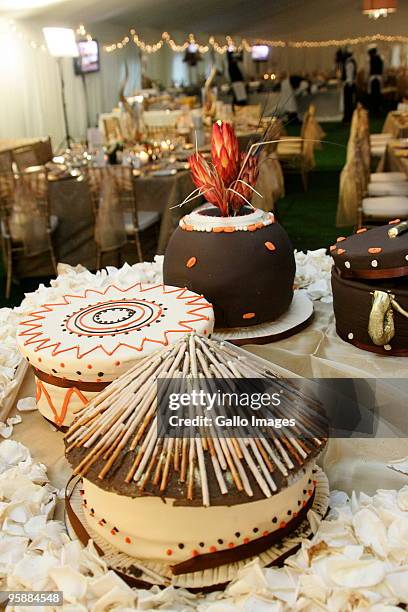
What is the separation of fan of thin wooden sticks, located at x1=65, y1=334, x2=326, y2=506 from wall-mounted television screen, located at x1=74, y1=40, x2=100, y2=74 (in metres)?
9.77

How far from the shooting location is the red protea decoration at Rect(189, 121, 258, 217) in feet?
4.48

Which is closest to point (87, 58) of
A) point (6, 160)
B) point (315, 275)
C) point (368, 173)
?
point (6, 160)

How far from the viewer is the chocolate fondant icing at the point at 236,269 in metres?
1.30

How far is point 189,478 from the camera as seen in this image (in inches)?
27.2

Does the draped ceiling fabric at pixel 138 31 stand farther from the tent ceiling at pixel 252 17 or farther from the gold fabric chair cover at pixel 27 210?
the gold fabric chair cover at pixel 27 210

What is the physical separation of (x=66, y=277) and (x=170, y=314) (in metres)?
0.73

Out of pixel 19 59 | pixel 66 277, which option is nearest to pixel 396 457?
pixel 66 277

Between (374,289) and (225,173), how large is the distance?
1.38 ft

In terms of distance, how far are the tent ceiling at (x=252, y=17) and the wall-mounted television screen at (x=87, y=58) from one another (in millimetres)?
327

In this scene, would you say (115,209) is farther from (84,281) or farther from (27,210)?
(84,281)

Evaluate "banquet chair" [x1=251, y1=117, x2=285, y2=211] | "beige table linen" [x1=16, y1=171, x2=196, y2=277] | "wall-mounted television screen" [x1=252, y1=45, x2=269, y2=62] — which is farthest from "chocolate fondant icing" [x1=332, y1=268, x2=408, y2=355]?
"wall-mounted television screen" [x1=252, y1=45, x2=269, y2=62]

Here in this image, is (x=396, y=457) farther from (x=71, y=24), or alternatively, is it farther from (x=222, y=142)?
(x=71, y=24)

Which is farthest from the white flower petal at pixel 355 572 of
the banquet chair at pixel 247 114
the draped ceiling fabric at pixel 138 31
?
the draped ceiling fabric at pixel 138 31

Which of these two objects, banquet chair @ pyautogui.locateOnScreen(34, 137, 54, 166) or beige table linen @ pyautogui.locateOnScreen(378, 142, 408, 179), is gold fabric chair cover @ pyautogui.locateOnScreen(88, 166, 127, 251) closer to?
beige table linen @ pyautogui.locateOnScreen(378, 142, 408, 179)
